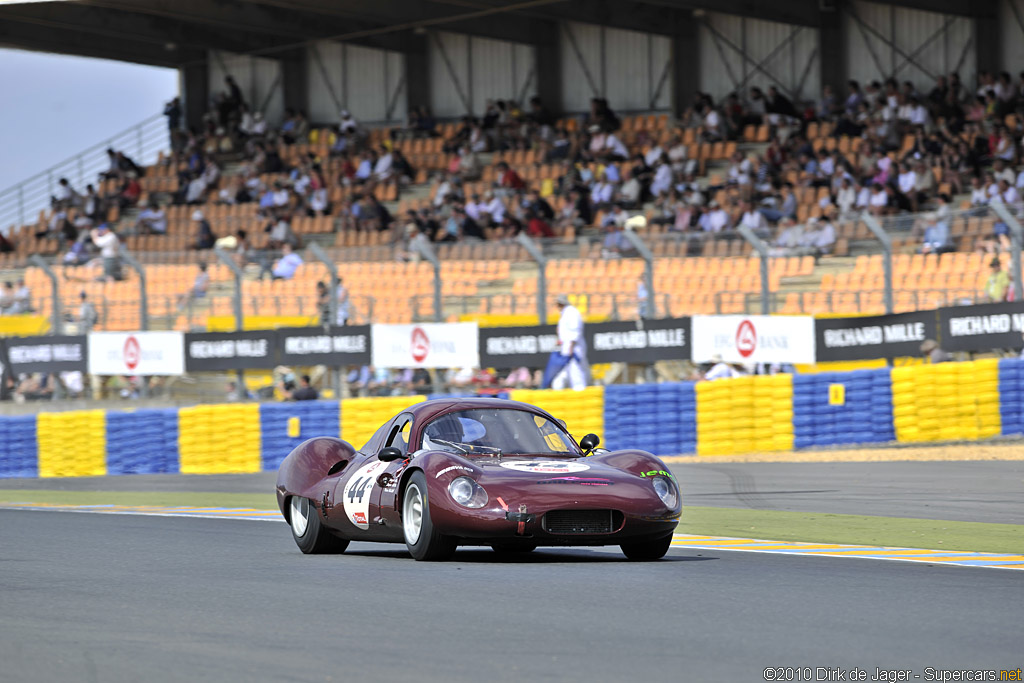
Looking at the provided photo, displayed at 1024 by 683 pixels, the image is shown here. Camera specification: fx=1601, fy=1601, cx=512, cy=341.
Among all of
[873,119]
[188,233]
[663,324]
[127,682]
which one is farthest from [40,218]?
[127,682]

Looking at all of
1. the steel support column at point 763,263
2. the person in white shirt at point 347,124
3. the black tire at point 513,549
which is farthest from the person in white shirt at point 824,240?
the person in white shirt at point 347,124

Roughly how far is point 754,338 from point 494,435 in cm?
996

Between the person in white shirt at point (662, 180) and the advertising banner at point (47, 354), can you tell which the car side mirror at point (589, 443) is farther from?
the person in white shirt at point (662, 180)

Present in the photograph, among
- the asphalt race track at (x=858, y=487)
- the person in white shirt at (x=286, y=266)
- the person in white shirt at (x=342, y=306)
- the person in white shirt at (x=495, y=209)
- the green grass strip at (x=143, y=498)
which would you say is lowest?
the green grass strip at (x=143, y=498)

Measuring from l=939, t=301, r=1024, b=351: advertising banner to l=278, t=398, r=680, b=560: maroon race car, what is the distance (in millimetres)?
8605

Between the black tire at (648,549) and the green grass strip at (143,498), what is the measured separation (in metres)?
5.71

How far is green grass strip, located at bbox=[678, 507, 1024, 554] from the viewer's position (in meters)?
9.55

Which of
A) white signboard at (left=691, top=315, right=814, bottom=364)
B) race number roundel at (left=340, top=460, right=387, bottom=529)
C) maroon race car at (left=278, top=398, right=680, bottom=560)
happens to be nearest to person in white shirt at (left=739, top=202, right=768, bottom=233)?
white signboard at (left=691, top=315, right=814, bottom=364)

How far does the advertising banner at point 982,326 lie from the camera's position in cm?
1703

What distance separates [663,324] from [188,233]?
1717 cm

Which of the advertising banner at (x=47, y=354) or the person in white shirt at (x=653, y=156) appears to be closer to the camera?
the advertising banner at (x=47, y=354)

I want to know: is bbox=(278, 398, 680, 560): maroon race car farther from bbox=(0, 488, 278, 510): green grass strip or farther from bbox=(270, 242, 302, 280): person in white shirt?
bbox=(270, 242, 302, 280): person in white shirt

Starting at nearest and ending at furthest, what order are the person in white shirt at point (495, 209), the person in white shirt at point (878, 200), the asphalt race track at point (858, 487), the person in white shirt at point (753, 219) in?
the asphalt race track at point (858, 487) < the person in white shirt at point (878, 200) < the person in white shirt at point (753, 219) < the person in white shirt at point (495, 209)

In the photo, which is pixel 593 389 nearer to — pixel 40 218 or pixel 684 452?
pixel 684 452
